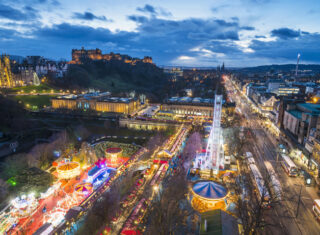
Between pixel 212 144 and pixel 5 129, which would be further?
pixel 5 129

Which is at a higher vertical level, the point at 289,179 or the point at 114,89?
the point at 114,89

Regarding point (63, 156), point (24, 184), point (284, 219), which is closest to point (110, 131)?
point (63, 156)

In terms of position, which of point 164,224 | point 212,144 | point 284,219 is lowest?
point 284,219

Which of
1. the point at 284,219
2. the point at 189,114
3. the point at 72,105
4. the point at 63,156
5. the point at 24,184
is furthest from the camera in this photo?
the point at 72,105

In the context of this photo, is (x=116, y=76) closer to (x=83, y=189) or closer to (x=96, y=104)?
(x=96, y=104)

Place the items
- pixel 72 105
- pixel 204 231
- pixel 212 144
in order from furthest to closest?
1. pixel 72 105
2. pixel 212 144
3. pixel 204 231

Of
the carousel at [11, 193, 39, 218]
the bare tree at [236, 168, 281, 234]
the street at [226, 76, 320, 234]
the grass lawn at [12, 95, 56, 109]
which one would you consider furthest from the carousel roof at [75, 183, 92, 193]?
the grass lawn at [12, 95, 56, 109]

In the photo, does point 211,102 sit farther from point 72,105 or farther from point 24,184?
point 24,184

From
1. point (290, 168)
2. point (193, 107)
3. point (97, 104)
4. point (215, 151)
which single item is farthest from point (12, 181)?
point (193, 107)
